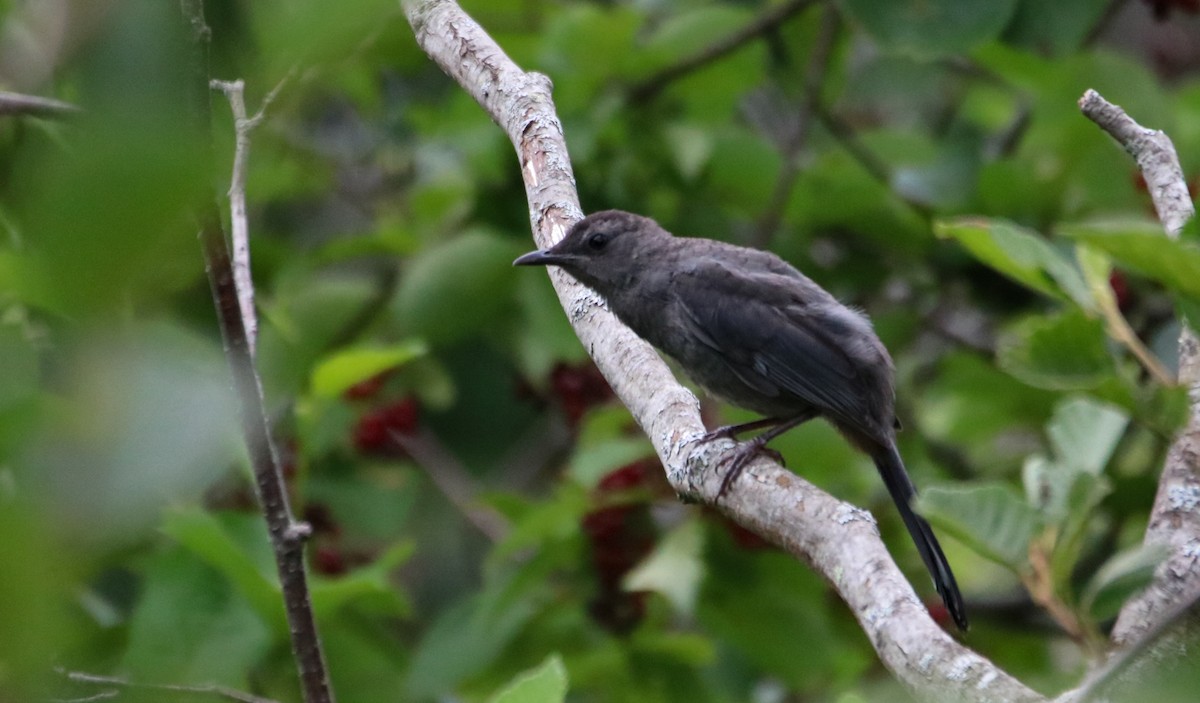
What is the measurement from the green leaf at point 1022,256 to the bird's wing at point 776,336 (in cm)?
109

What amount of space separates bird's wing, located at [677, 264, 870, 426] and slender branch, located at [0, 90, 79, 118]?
8.42ft

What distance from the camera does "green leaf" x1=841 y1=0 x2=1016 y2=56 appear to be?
174 inches

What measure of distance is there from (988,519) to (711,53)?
2.89 meters

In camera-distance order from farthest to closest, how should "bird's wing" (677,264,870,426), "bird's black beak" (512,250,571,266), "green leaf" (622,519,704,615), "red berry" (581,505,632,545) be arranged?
1. "red berry" (581,505,632,545)
2. "bird's wing" (677,264,870,426)
3. "bird's black beak" (512,250,571,266)
4. "green leaf" (622,519,704,615)

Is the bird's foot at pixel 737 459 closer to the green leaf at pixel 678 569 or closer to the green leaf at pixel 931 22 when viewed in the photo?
the green leaf at pixel 678 569

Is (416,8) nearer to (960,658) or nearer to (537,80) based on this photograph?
(537,80)

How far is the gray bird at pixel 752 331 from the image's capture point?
159 inches

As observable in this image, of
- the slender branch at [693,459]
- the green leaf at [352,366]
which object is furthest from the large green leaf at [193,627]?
the slender branch at [693,459]

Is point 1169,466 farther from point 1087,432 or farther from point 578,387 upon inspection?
point 578,387

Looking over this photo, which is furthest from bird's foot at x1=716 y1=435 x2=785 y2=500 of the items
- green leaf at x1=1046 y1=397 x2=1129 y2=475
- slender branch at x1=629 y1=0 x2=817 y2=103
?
slender branch at x1=629 y1=0 x2=817 y2=103

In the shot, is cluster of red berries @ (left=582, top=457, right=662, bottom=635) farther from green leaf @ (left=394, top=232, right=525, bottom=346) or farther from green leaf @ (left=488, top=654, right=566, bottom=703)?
green leaf @ (left=488, top=654, right=566, bottom=703)

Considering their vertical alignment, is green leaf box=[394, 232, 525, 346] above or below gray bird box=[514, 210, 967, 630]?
above

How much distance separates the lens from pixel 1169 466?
2836mm

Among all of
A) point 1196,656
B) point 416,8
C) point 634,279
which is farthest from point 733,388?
point 1196,656
